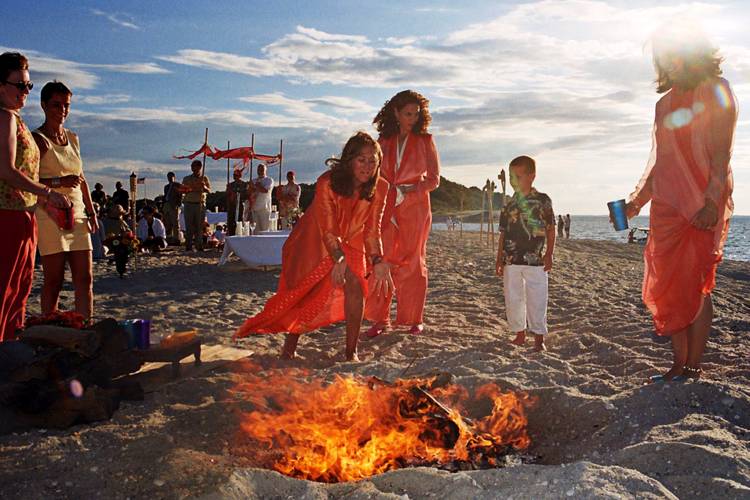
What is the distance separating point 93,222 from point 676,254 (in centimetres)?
394

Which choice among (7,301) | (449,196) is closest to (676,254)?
(7,301)

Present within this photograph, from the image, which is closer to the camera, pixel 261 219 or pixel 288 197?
pixel 261 219

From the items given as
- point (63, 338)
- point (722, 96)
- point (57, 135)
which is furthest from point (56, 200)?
point (722, 96)

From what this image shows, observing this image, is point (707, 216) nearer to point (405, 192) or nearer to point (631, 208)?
point (631, 208)

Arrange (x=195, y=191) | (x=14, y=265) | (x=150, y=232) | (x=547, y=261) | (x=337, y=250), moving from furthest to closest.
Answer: (x=150, y=232), (x=195, y=191), (x=547, y=261), (x=337, y=250), (x=14, y=265)

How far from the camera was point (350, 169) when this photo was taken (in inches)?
175

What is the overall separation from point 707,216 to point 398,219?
2.68 meters

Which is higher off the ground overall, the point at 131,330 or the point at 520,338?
the point at 131,330

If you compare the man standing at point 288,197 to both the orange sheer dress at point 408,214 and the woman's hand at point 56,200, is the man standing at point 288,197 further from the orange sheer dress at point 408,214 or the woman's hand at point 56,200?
the woman's hand at point 56,200

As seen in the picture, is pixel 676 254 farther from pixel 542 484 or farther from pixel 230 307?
pixel 230 307

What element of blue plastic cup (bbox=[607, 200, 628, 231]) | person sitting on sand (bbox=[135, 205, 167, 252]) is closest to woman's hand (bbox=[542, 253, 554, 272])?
blue plastic cup (bbox=[607, 200, 628, 231])

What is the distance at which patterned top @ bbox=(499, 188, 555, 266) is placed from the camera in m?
5.02

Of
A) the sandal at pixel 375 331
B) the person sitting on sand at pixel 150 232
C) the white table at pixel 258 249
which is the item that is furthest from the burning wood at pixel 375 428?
Result: the person sitting on sand at pixel 150 232

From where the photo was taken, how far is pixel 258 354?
4.85 metres
